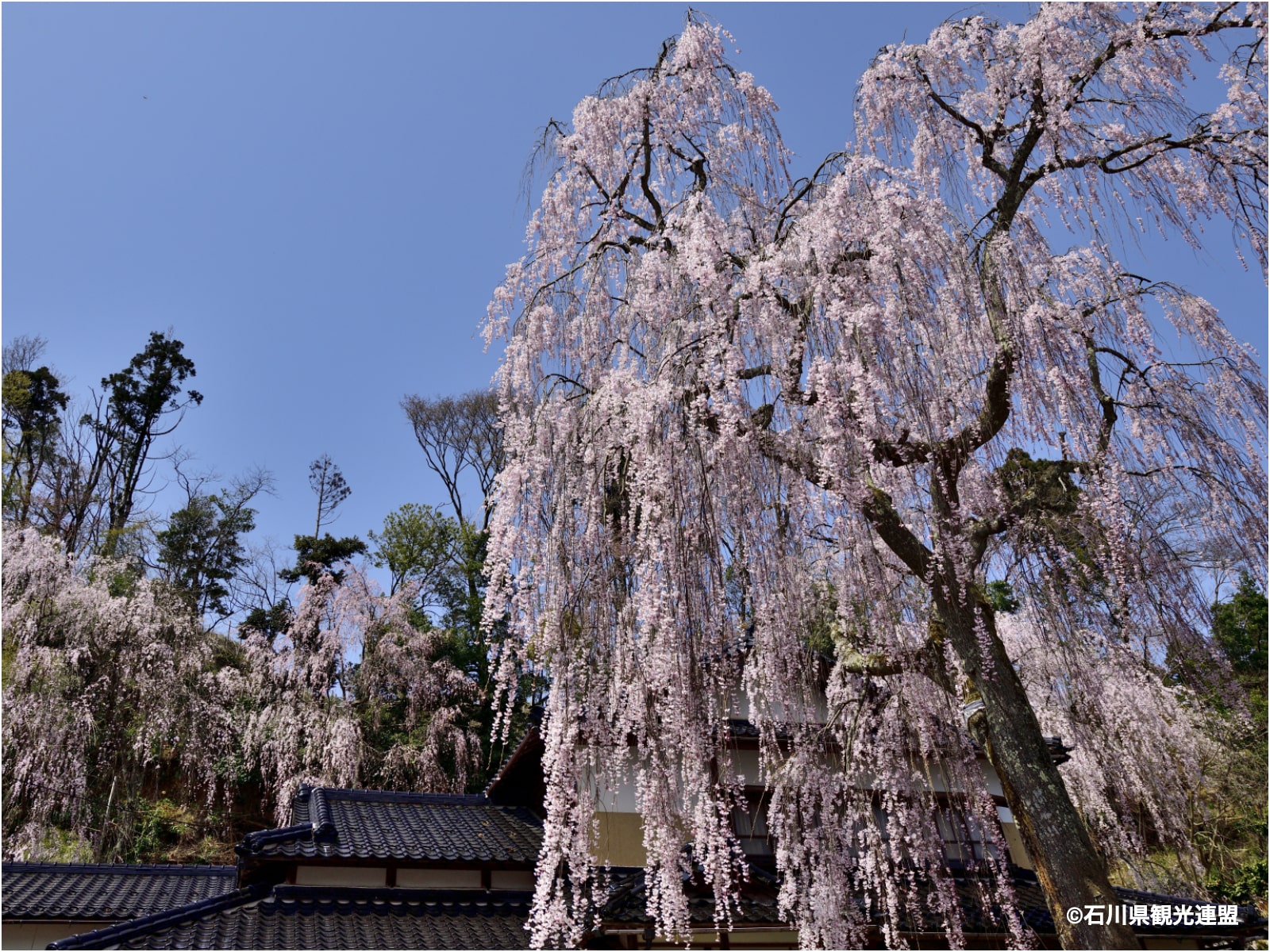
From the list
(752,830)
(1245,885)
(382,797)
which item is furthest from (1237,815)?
(382,797)

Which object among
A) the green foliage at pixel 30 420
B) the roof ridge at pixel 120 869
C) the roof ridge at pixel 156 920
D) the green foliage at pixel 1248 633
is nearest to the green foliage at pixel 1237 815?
the green foliage at pixel 1248 633

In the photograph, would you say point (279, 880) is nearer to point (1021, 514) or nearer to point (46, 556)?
point (1021, 514)

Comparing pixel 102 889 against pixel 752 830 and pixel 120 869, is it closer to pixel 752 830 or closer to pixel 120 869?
pixel 120 869

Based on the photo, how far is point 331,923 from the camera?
22.9 ft

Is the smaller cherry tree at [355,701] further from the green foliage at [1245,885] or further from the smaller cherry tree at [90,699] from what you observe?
the green foliage at [1245,885]

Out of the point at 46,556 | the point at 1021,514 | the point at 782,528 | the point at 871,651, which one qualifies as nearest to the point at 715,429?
the point at 782,528

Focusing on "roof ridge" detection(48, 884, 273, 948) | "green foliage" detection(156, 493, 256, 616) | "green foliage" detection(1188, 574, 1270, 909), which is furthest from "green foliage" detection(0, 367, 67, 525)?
"green foliage" detection(1188, 574, 1270, 909)

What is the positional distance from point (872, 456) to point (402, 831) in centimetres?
650

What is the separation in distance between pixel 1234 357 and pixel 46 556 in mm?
15652

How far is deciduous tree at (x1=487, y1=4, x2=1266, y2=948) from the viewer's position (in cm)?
495

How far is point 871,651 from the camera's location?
6.71 metres

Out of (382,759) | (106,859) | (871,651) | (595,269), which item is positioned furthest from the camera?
(382,759)

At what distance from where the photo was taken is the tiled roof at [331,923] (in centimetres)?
645

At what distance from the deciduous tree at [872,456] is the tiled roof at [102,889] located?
5550 millimetres
